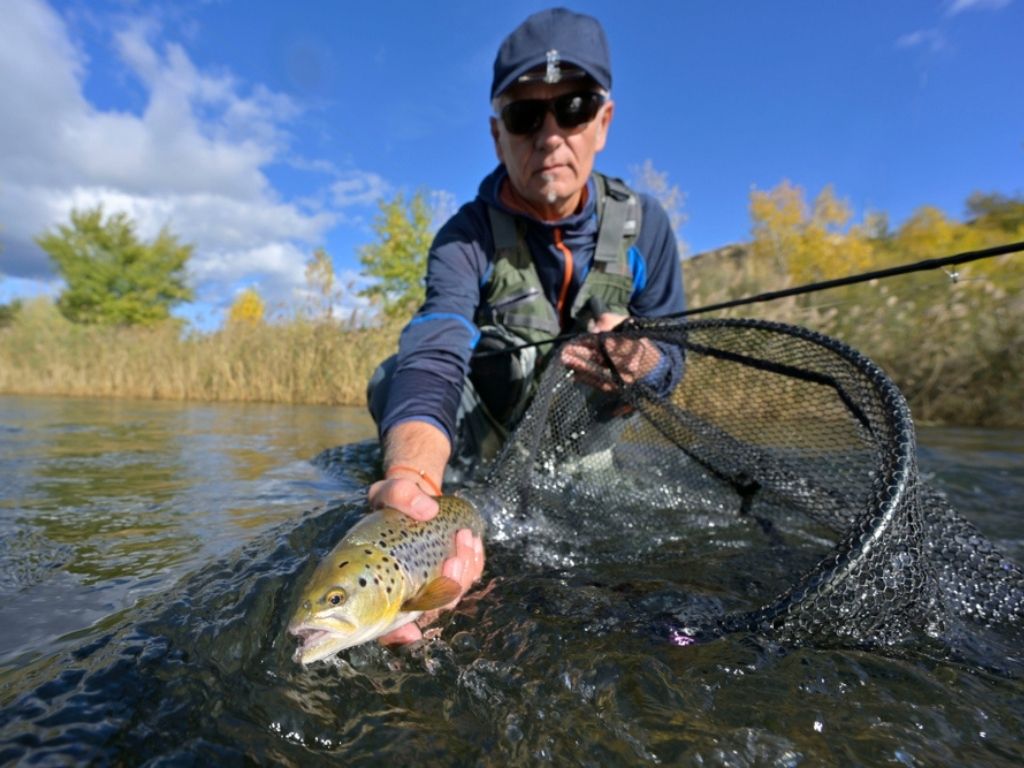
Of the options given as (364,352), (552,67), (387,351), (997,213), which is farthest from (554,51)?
(997,213)

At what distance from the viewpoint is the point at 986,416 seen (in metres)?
8.11

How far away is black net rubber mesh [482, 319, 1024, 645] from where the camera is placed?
129cm

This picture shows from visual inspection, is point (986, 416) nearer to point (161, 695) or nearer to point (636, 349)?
point (636, 349)

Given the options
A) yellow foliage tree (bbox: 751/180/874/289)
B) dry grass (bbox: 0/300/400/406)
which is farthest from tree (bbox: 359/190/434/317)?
yellow foliage tree (bbox: 751/180/874/289)

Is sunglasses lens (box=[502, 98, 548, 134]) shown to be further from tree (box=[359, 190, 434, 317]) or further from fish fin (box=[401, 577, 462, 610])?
tree (box=[359, 190, 434, 317])

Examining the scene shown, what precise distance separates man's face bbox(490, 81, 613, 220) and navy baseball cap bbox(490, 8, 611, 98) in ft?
0.24

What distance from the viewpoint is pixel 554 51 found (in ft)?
8.46

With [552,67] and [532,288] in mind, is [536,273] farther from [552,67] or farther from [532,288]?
[552,67]

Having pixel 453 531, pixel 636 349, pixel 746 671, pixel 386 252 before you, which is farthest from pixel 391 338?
pixel 386 252

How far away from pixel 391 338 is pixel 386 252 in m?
13.5

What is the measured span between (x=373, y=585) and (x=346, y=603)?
0.09m

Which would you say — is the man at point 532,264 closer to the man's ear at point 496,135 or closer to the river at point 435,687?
the man's ear at point 496,135

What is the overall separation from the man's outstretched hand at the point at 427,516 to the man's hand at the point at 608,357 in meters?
1.24

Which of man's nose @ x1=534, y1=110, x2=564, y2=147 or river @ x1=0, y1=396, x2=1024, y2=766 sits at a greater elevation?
man's nose @ x1=534, y1=110, x2=564, y2=147
